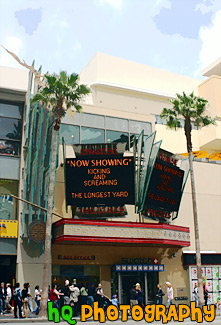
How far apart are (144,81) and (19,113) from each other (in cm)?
2314

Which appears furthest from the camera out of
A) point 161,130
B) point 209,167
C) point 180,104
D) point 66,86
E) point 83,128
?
point 161,130

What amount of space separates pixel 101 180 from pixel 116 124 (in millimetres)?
6595

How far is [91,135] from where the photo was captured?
119 feet

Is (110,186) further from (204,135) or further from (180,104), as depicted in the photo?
(204,135)

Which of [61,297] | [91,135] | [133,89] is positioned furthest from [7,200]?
[133,89]

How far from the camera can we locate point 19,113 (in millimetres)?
32688

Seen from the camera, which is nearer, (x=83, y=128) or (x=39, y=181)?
(x=39, y=181)

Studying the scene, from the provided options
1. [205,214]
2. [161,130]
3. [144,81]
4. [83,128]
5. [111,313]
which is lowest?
[111,313]

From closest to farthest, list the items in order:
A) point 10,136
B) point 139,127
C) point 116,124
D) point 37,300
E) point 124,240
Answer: point 37,300, point 124,240, point 10,136, point 116,124, point 139,127

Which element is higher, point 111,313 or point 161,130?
point 161,130

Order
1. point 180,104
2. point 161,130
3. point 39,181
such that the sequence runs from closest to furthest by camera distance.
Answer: point 39,181 → point 180,104 → point 161,130

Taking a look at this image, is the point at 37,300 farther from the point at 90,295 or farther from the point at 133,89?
the point at 133,89

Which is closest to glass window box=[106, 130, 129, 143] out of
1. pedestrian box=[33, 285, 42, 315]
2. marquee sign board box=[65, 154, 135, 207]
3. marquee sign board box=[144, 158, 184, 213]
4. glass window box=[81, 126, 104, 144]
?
glass window box=[81, 126, 104, 144]

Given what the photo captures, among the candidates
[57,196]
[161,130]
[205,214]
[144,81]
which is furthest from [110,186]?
[144,81]
